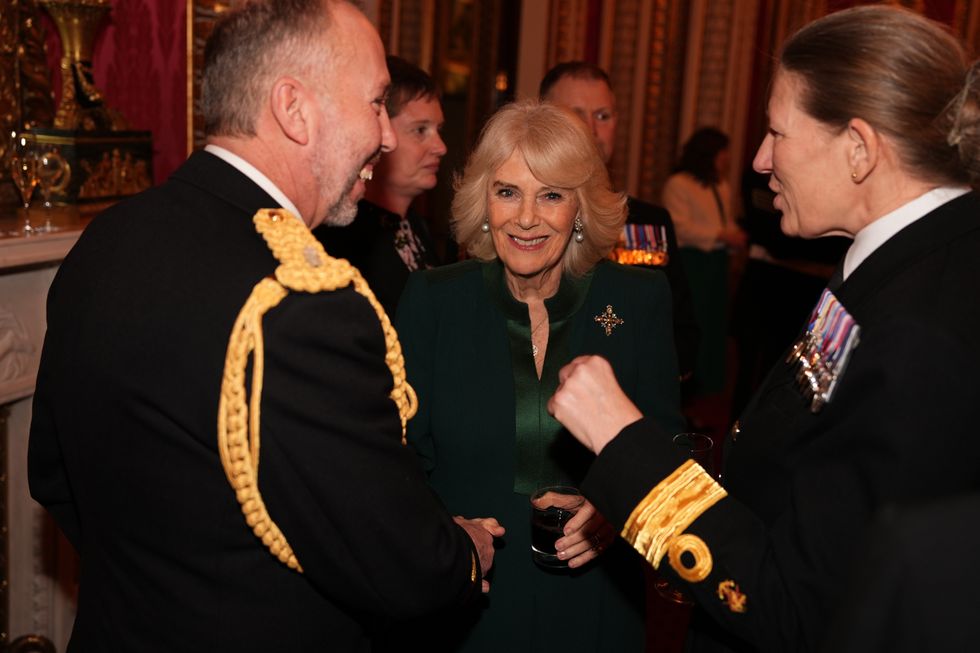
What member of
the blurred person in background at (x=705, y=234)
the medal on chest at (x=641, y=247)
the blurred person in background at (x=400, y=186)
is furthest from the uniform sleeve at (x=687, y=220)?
the blurred person in background at (x=400, y=186)

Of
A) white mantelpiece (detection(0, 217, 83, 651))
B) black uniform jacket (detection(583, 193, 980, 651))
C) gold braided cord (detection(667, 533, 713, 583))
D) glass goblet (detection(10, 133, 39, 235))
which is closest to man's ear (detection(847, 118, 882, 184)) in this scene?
black uniform jacket (detection(583, 193, 980, 651))

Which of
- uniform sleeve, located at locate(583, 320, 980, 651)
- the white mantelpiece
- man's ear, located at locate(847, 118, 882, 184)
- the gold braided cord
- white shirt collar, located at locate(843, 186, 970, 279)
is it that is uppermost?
man's ear, located at locate(847, 118, 882, 184)

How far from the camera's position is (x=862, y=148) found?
4.59ft

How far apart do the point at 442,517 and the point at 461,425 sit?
2.42 ft

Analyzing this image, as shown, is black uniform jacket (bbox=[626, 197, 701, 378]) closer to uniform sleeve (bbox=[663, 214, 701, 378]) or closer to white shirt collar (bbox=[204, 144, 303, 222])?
uniform sleeve (bbox=[663, 214, 701, 378])

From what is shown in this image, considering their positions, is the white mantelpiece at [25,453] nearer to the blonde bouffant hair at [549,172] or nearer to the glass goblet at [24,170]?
the glass goblet at [24,170]

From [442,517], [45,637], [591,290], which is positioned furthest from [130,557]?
[45,637]

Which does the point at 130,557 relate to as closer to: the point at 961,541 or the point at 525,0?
the point at 961,541

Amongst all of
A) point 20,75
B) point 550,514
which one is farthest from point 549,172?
point 20,75

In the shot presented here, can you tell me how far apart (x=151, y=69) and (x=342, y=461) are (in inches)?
106

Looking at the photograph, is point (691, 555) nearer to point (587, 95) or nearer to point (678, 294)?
point (678, 294)

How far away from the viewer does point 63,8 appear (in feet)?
9.68

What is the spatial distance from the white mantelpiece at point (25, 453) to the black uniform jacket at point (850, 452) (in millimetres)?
1853

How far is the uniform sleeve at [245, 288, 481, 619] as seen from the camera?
4.18 ft
